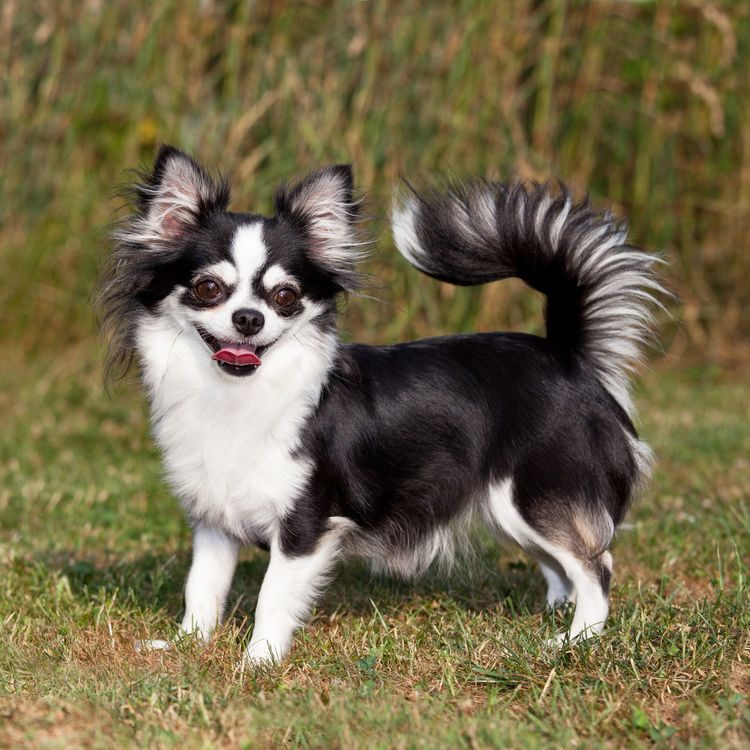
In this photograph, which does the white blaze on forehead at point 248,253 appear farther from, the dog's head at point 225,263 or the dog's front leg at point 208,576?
the dog's front leg at point 208,576

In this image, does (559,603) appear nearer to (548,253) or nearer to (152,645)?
(548,253)

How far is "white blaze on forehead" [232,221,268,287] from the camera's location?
3.23 metres

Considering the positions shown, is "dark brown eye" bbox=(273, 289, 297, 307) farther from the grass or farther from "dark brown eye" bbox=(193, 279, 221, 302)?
the grass

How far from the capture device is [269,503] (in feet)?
10.8

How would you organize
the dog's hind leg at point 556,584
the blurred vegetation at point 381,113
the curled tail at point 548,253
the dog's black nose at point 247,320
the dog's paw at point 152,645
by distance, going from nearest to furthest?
the dog's black nose at point 247,320 < the dog's paw at point 152,645 < the curled tail at point 548,253 < the dog's hind leg at point 556,584 < the blurred vegetation at point 381,113

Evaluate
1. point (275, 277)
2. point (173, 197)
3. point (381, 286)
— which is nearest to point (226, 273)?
point (275, 277)

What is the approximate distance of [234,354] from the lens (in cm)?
319

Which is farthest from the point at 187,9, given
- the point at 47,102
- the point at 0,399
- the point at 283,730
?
the point at 283,730

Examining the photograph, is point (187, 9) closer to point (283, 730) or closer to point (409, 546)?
point (409, 546)

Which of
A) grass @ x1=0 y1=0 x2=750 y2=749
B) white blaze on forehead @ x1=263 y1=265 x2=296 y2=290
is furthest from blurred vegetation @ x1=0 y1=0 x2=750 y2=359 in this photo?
white blaze on forehead @ x1=263 y1=265 x2=296 y2=290

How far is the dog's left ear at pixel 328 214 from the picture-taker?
11.4ft

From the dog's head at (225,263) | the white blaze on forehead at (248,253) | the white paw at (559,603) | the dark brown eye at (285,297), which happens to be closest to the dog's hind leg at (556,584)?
the white paw at (559,603)

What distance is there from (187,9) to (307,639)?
5391 millimetres

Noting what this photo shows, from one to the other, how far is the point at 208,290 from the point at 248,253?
15cm
